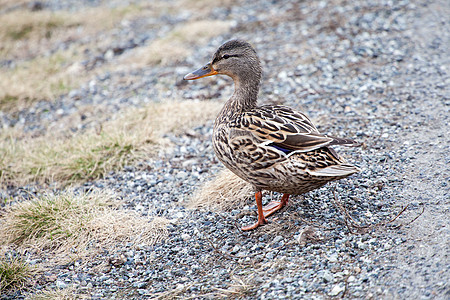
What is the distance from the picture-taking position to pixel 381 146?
16.6 ft

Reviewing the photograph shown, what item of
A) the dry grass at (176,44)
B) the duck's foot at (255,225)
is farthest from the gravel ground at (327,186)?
the dry grass at (176,44)

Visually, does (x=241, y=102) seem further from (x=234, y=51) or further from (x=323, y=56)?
(x=323, y=56)

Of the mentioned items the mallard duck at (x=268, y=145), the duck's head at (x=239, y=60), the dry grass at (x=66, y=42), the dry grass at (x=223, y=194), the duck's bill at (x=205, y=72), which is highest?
the duck's head at (x=239, y=60)

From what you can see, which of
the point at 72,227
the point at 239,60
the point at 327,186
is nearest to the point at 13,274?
the point at 72,227

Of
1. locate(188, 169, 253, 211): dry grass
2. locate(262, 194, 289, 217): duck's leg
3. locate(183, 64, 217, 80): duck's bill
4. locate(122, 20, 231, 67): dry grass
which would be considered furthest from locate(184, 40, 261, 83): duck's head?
locate(122, 20, 231, 67): dry grass

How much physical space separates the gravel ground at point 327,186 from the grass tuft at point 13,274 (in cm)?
19

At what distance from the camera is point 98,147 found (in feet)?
19.2

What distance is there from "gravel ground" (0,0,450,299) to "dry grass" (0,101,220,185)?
20 cm

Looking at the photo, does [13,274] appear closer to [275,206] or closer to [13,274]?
[13,274]

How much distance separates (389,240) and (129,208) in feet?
8.82

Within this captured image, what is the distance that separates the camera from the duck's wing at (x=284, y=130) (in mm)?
3873

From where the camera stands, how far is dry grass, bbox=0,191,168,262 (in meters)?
4.44

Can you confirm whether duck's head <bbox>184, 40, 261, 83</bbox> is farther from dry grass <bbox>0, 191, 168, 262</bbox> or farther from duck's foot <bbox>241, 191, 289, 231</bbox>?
dry grass <bbox>0, 191, 168, 262</bbox>

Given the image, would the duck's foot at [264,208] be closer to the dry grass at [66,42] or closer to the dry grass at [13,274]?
the dry grass at [13,274]
